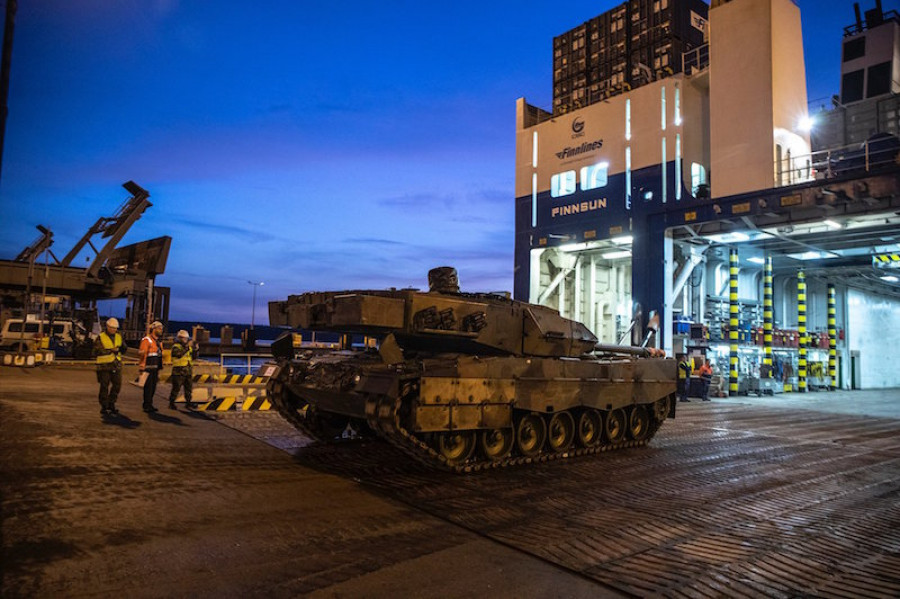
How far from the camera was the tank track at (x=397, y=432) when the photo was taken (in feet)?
22.9

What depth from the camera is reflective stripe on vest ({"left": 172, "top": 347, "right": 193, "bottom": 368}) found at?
12.5m

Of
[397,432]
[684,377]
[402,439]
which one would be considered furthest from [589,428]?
[684,377]

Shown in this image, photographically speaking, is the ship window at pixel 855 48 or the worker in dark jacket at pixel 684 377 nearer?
the worker in dark jacket at pixel 684 377

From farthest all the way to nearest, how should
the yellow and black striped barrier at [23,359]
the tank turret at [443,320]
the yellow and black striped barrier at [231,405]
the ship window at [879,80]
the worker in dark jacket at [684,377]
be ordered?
1. the ship window at [879,80]
2. the yellow and black striped barrier at [23,359]
3. the worker in dark jacket at [684,377]
4. the yellow and black striped barrier at [231,405]
5. the tank turret at [443,320]

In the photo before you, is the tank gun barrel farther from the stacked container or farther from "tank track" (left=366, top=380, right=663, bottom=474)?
the stacked container

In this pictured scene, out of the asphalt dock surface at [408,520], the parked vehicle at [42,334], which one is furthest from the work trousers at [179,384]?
the parked vehicle at [42,334]

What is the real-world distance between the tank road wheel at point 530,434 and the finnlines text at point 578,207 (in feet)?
57.6

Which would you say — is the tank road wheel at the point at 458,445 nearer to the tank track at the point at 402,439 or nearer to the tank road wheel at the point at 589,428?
the tank track at the point at 402,439

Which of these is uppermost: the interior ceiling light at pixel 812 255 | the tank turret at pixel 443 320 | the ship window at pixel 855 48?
the ship window at pixel 855 48

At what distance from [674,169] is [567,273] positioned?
7293 millimetres

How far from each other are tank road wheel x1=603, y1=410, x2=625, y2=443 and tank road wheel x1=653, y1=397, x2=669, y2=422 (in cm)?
92

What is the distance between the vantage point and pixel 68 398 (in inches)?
511

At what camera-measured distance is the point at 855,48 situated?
2811 centimetres

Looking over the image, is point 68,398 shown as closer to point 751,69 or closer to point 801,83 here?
point 751,69
